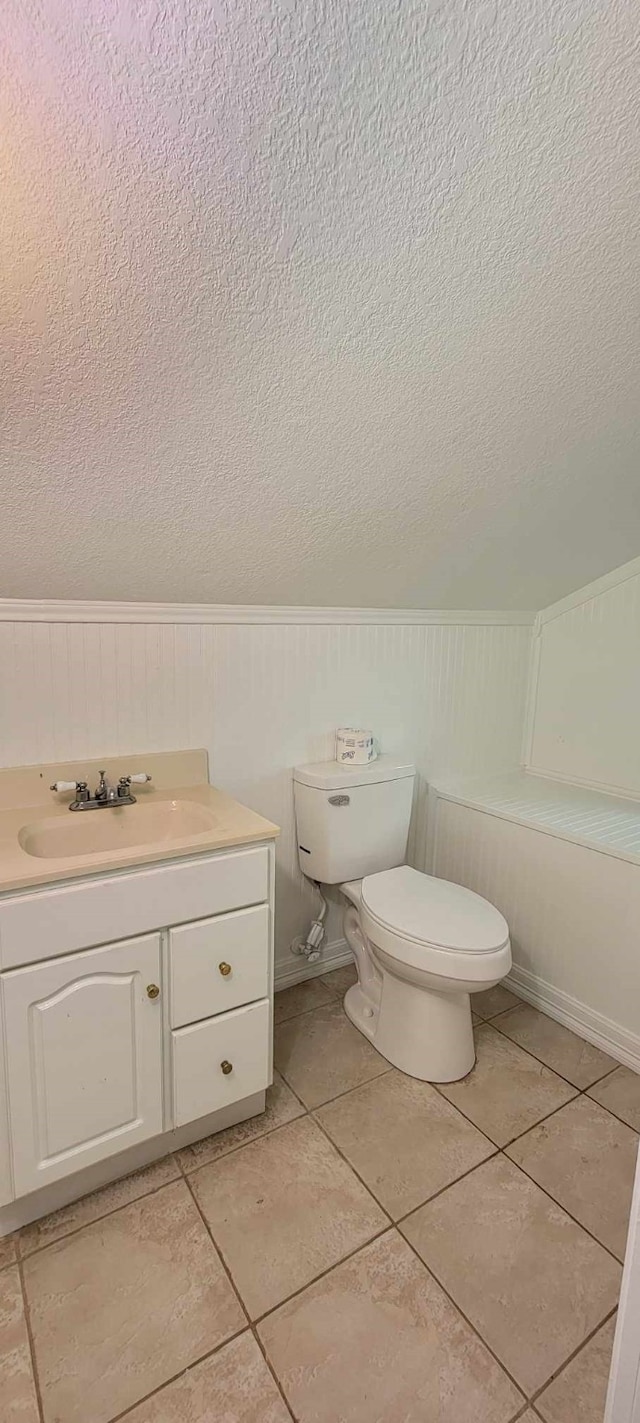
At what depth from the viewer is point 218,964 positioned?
57.2 inches

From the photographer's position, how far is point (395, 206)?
87 cm

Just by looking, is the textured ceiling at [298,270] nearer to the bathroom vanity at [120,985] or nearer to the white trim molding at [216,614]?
the white trim molding at [216,614]

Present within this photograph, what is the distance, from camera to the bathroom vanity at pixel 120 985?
1.23m

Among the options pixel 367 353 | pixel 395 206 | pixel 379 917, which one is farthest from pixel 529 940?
pixel 395 206

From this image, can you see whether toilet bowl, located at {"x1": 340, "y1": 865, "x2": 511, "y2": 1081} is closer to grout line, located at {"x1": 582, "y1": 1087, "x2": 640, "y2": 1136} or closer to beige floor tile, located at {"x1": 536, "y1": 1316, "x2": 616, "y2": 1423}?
grout line, located at {"x1": 582, "y1": 1087, "x2": 640, "y2": 1136}

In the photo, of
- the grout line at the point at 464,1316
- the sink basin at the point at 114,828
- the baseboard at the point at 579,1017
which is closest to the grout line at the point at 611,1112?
the baseboard at the point at 579,1017

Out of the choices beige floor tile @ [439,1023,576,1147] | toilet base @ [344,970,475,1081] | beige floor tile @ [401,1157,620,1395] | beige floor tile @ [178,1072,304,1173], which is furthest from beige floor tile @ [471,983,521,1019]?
beige floor tile @ [178,1072,304,1173]

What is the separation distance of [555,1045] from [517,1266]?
2.39 ft

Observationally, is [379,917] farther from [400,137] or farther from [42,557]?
[400,137]

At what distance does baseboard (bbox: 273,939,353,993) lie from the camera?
85.8 inches

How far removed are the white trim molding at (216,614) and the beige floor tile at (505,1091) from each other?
1.39m

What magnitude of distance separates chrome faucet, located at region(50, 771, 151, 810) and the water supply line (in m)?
0.77

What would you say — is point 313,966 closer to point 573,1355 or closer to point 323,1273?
point 323,1273

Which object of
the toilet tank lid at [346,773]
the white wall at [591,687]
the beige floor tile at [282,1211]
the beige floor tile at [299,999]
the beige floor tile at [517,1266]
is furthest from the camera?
the white wall at [591,687]
